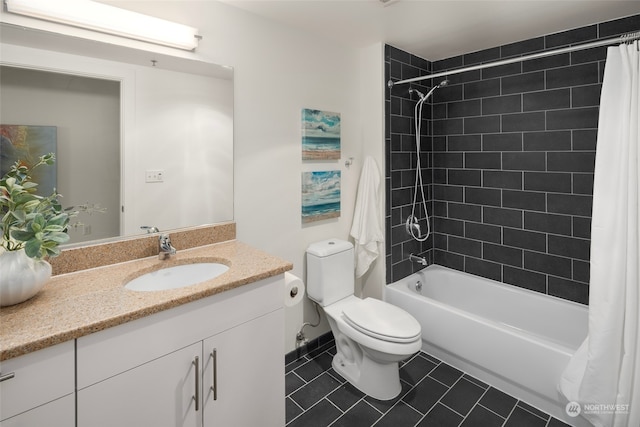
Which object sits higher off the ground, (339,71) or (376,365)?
(339,71)

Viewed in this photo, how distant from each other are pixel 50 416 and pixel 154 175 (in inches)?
42.1

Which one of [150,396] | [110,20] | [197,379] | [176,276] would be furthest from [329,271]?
[110,20]

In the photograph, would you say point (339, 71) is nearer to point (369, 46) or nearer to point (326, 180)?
point (369, 46)

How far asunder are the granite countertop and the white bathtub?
139 centimetres

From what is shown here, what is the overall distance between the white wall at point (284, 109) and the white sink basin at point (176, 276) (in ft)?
1.28

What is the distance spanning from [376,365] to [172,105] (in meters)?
1.88


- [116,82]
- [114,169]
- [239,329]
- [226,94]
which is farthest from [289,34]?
[239,329]

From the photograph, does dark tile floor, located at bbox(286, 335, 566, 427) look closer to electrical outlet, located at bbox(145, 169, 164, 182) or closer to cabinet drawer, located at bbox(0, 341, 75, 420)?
cabinet drawer, located at bbox(0, 341, 75, 420)

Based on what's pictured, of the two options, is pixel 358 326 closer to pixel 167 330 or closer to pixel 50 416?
pixel 167 330

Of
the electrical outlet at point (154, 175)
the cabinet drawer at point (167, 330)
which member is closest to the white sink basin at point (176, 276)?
the cabinet drawer at point (167, 330)

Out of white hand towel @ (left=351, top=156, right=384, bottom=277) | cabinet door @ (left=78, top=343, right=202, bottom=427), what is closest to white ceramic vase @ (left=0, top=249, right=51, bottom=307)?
cabinet door @ (left=78, top=343, right=202, bottom=427)

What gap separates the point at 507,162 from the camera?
268cm

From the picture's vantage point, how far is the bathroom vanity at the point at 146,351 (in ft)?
3.18

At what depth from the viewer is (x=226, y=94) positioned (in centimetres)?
191
